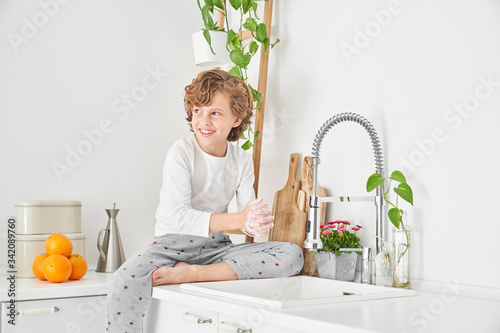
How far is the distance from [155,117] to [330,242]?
3.17 feet

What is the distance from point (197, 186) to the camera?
5.51ft

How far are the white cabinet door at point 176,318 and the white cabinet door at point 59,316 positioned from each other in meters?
0.16

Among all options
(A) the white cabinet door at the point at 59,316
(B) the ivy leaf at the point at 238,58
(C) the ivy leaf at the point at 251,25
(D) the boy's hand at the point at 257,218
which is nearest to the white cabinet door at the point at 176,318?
(A) the white cabinet door at the point at 59,316

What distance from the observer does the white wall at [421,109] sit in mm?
1352

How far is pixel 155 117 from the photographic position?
221cm

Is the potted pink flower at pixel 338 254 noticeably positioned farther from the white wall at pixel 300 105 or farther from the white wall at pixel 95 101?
the white wall at pixel 95 101

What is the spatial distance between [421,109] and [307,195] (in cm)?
49

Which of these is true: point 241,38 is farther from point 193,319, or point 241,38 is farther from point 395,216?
point 193,319

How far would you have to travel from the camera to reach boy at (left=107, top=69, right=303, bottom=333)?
4.62 ft

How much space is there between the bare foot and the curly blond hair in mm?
509

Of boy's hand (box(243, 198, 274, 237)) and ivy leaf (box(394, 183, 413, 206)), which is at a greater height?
ivy leaf (box(394, 183, 413, 206))

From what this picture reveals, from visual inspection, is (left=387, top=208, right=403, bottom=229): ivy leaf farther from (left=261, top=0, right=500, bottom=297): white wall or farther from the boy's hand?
the boy's hand

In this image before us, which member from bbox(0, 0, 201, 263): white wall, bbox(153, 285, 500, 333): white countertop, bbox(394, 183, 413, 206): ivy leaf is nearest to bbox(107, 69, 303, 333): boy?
bbox(153, 285, 500, 333): white countertop

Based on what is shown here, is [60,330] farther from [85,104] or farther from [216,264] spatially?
[85,104]
